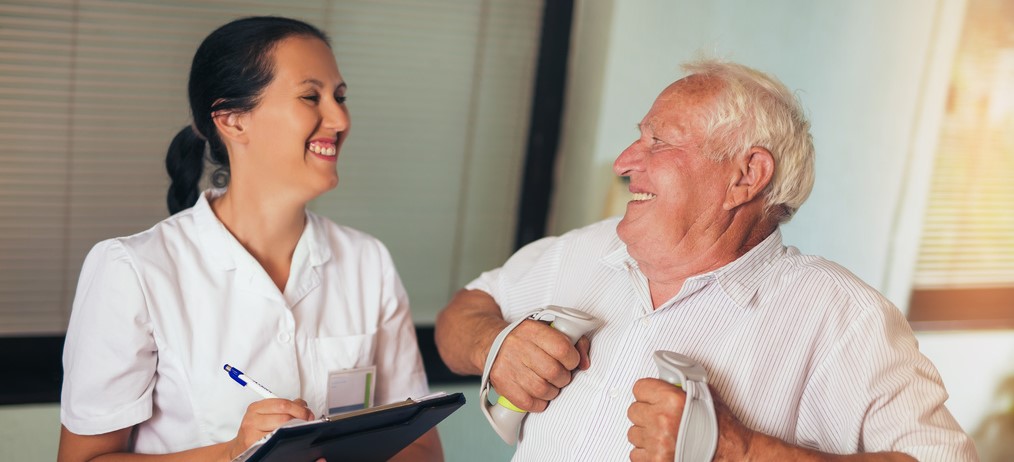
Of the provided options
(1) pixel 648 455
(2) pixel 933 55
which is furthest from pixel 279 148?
(2) pixel 933 55

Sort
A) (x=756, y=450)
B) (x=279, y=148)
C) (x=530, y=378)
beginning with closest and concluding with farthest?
(x=756, y=450) < (x=530, y=378) < (x=279, y=148)

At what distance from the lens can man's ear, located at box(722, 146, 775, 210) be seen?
164 cm

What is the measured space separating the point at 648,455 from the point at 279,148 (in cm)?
90

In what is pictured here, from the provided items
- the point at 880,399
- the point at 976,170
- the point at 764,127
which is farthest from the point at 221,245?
the point at 976,170

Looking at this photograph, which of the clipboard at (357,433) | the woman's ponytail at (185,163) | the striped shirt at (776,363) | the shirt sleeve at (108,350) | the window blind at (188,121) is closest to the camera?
the clipboard at (357,433)

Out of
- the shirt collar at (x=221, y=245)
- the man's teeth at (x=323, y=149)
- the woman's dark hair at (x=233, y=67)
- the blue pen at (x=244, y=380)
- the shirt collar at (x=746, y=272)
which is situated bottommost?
the blue pen at (x=244, y=380)

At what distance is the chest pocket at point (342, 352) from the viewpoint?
185 cm

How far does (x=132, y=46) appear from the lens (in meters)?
2.56

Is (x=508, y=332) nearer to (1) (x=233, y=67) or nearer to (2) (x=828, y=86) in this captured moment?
(1) (x=233, y=67)

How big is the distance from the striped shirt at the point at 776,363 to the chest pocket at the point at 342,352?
374 millimetres

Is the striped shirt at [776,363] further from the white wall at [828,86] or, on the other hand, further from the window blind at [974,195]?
the window blind at [974,195]

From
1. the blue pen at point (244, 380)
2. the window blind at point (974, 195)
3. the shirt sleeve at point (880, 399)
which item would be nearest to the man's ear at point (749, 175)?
the shirt sleeve at point (880, 399)

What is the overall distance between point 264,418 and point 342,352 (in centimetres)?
38

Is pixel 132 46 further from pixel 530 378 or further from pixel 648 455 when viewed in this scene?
pixel 648 455
